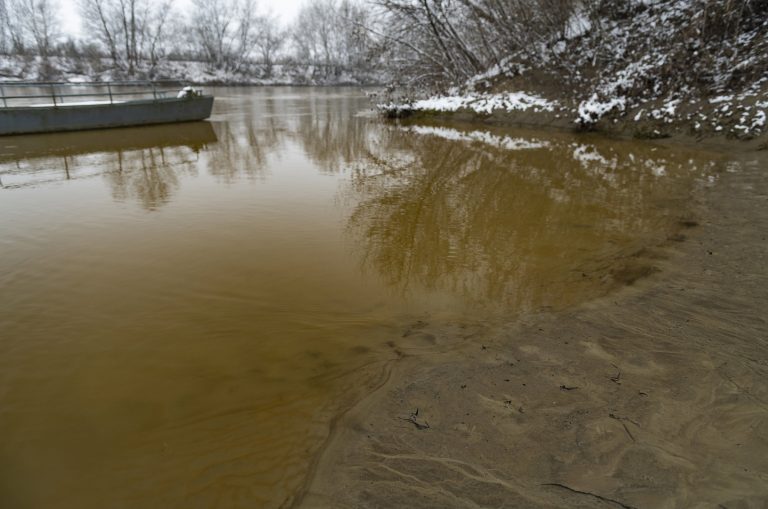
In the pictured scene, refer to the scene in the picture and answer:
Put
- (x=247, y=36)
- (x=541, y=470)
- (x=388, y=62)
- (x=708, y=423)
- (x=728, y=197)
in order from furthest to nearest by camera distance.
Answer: (x=247, y=36) → (x=388, y=62) → (x=728, y=197) → (x=708, y=423) → (x=541, y=470)

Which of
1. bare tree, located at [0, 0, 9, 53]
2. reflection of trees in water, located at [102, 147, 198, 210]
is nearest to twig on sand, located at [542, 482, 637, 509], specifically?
reflection of trees in water, located at [102, 147, 198, 210]

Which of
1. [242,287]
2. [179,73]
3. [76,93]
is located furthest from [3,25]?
[242,287]

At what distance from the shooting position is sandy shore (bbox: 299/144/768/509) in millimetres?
2242

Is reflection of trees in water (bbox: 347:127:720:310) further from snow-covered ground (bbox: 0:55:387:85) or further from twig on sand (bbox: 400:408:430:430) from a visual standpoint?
snow-covered ground (bbox: 0:55:387:85)

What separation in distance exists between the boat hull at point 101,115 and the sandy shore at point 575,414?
63.4 feet

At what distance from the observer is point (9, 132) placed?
15672mm

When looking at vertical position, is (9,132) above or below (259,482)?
above

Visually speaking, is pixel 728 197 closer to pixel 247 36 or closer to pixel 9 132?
pixel 9 132

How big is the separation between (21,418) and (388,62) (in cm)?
2591

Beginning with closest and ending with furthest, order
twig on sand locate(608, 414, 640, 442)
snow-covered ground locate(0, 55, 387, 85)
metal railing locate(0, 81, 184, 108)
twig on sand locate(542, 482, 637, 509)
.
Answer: twig on sand locate(542, 482, 637, 509), twig on sand locate(608, 414, 640, 442), metal railing locate(0, 81, 184, 108), snow-covered ground locate(0, 55, 387, 85)

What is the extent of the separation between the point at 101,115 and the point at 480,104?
55.6ft

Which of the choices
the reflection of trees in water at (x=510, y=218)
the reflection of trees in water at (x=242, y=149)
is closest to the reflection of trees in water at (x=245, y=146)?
the reflection of trees in water at (x=242, y=149)

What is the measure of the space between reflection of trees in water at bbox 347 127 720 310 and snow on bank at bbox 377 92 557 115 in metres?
7.80

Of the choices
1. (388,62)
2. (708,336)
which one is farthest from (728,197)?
(388,62)
